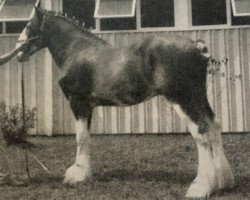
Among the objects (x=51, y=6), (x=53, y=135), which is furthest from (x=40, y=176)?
(x=51, y=6)

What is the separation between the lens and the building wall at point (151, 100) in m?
11.3

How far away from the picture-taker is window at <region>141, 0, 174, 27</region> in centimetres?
1150

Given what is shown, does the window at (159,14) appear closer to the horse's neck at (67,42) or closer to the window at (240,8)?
the window at (240,8)

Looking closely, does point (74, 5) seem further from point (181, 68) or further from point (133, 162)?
point (181, 68)

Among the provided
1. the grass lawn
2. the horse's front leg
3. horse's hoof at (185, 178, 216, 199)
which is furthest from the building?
horse's hoof at (185, 178, 216, 199)

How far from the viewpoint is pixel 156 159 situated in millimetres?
8680

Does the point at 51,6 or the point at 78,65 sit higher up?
the point at 51,6

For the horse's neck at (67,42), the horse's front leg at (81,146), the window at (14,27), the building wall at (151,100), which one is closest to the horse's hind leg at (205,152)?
the horse's front leg at (81,146)

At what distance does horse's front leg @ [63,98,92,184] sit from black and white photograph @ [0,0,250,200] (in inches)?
0.5

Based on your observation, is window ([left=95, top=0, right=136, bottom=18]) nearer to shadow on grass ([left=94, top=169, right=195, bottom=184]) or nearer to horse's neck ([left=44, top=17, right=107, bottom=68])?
horse's neck ([left=44, top=17, right=107, bottom=68])

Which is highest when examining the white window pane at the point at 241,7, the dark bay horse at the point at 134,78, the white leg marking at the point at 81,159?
the white window pane at the point at 241,7

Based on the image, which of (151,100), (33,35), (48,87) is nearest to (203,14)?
(151,100)

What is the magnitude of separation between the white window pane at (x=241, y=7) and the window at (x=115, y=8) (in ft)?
6.76

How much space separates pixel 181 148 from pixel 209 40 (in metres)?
2.92
